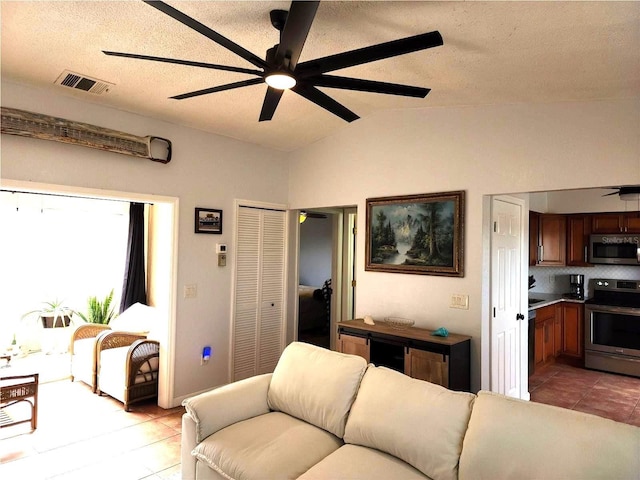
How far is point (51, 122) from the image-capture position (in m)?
3.12

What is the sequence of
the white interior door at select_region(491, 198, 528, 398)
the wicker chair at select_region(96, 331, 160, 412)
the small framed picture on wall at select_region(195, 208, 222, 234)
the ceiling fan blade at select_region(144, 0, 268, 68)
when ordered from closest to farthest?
the ceiling fan blade at select_region(144, 0, 268, 68)
the white interior door at select_region(491, 198, 528, 398)
the wicker chair at select_region(96, 331, 160, 412)
the small framed picture on wall at select_region(195, 208, 222, 234)

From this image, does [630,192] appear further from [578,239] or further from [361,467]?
[361,467]

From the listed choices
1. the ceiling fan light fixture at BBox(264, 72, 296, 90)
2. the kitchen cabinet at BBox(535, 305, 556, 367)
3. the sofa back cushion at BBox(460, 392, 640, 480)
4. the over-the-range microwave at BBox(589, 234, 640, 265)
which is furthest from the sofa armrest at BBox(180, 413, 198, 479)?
the over-the-range microwave at BBox(589, 234, 640, 265)

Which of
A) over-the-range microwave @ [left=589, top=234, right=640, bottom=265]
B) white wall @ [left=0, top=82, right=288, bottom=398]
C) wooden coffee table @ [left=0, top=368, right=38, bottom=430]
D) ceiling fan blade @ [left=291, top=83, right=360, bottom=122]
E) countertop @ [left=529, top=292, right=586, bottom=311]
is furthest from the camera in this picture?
over-the-range microwave @ [left=589, top=234, right=640, bottom=265]

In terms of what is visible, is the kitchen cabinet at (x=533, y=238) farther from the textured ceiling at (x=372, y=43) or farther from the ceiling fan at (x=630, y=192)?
the textured ceiling at (x=372, y=43)

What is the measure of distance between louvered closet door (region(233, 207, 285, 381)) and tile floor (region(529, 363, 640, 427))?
9.95 ft

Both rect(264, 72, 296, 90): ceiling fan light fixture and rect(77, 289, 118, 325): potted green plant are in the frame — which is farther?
rect(77, 289, 118, 325): potted green plant

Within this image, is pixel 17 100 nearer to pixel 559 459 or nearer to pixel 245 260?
pixel 245 260

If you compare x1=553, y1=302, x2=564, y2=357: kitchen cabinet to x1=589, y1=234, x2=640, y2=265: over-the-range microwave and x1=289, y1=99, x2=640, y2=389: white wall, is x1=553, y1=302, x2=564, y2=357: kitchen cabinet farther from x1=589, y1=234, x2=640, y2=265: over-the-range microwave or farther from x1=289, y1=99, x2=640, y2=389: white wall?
x1=289, y1=99, x2=640, y2=389: white wall

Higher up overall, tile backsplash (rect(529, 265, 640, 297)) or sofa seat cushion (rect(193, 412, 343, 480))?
tile backsplash (rect(529, 265, 640, 297))

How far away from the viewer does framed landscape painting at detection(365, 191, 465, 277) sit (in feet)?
11.8

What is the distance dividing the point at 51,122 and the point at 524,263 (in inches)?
181

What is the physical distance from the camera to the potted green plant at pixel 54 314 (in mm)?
5461

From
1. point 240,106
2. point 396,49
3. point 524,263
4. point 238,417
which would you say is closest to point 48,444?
point 238,417
